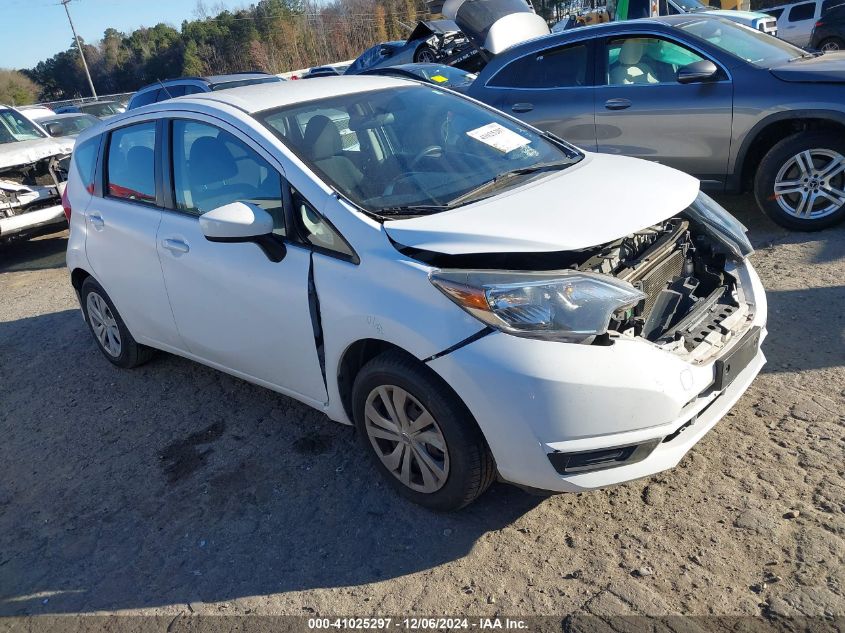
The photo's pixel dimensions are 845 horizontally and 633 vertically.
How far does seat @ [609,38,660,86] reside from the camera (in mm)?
6254

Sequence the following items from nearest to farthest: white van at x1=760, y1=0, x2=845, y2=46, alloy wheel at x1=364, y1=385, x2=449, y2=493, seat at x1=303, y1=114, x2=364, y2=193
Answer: alloy wheel at x1=364, y1=385, x2=449, y2=493 → seat at x1=303, y1=114, x2=364, y2=193 → white van at x1=760, y1=0, x2=845, y2=46

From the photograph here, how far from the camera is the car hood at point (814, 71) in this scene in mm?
5370

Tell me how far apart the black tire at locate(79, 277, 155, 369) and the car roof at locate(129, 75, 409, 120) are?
4.39ft

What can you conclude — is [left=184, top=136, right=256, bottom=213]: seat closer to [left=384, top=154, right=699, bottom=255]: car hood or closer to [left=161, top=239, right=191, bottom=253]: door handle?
[left=161, top=239, right=191, bottom=253]: door handle

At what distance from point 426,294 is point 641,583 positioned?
51.2 inches

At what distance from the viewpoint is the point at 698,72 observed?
565 cm

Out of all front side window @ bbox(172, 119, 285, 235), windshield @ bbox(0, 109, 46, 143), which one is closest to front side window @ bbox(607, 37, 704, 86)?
front side window @ bbox(172, 119, 285, 235)

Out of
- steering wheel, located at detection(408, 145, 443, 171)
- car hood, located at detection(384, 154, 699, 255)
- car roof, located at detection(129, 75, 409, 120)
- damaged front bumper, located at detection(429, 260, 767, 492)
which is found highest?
car roof, located at detection(129, 75, 409, 120)

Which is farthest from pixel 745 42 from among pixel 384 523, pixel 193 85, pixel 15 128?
pixel 15 128

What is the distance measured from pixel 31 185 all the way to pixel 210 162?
21.8 feet

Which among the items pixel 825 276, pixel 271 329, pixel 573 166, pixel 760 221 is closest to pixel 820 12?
pixel 760 221

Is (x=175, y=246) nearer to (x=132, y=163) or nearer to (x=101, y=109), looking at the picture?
(x=132, y=163)

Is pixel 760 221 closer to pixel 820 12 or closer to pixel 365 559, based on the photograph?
pixel 365 559

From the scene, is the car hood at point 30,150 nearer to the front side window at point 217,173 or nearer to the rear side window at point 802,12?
the front side window at point 217,173
